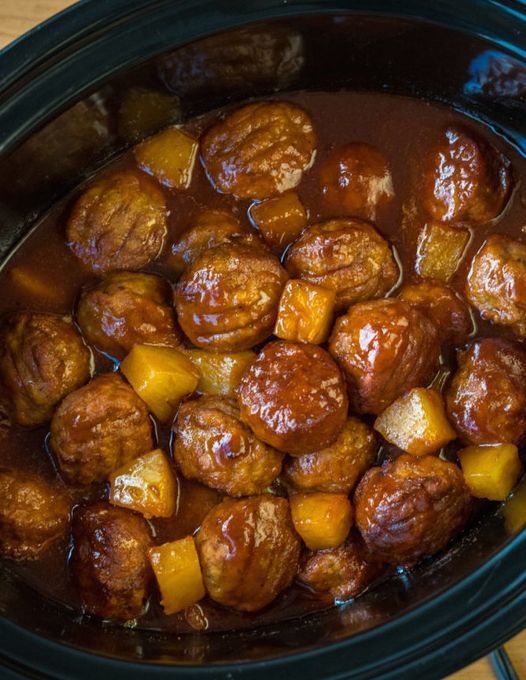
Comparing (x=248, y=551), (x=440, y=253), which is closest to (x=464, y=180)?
(x=440, y=253)

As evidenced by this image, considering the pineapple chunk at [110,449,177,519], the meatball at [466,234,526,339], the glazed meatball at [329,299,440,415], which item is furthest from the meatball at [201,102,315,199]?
the pineapple chunk at [110,449,177,519]

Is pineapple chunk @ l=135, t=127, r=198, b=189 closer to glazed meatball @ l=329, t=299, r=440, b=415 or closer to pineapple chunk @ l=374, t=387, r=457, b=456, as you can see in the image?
glazed meatball @ l=329, t=299, r=440, b=415

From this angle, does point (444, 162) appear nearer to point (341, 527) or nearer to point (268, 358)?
point (268, 358)

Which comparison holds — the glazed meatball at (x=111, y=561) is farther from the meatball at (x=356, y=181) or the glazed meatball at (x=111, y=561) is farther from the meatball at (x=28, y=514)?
the meatball at (x=356, y=181)

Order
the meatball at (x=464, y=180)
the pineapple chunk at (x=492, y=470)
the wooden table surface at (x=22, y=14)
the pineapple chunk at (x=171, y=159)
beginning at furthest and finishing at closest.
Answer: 1. the wooden table surface at (x=22, y=14)
2. the pineapple chunk at (x=171, y=159)
3. the meatball at (x=464, y=180)
4. the pineapple chunk at (x=492, y=470)

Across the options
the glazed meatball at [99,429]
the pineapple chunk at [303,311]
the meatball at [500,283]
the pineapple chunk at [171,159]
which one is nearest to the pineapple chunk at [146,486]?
the glazed meatball at [99,429]
